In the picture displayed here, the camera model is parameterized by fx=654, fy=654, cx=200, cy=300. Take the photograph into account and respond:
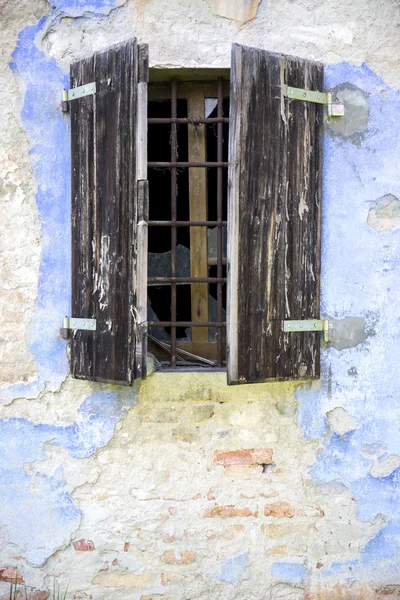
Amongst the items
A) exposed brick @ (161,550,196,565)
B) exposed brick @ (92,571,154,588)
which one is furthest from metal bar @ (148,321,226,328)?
exposed brick @ (92,571,154,588)

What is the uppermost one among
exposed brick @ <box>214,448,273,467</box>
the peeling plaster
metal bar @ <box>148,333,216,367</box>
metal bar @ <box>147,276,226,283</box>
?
the peeling plaster

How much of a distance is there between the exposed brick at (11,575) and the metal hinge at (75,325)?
3.81 feet

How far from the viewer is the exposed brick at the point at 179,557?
124 inches

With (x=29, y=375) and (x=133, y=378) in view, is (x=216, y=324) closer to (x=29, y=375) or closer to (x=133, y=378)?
(x=133, y=378)

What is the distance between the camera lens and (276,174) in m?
2.95

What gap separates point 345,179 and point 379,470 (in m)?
1.42

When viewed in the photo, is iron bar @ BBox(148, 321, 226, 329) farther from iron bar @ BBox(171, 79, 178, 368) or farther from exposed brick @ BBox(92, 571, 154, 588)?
exposed brick @ BBox(92, 571, 154, 588)

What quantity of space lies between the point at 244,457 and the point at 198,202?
1.32m

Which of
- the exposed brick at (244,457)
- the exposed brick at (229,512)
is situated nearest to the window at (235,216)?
the exposed brick at (244,457)

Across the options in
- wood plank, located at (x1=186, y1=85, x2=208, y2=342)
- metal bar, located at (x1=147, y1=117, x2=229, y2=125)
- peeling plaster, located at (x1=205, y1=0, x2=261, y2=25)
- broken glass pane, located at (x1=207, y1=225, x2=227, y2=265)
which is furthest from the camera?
broken glass pane, located at (x1=207, y1=225, x2=227, y2=265)

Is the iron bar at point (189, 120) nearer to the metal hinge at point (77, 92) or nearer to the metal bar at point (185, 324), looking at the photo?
the metal hinge at point (77, 92)

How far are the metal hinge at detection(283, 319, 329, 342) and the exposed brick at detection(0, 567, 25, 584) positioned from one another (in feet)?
5.76

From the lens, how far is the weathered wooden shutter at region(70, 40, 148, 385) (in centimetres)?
284

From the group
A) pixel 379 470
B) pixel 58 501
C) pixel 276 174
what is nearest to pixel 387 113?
pixel 276 174
